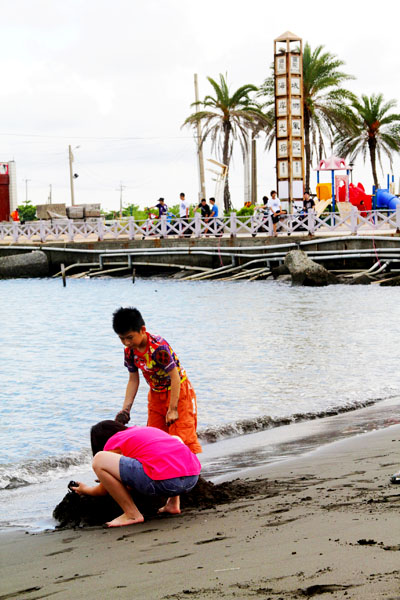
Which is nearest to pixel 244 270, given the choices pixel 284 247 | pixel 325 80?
pixel 284 247

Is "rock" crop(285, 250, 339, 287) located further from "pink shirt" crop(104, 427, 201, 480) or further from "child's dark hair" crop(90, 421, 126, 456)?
"pink shirt" crop(104, 427, 201, 480)

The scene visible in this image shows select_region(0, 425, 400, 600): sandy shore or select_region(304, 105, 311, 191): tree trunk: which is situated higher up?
select_region(304, 105, 311, 191): tree trunk

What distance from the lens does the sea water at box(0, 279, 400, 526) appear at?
8.55 m

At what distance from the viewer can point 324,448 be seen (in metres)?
7.05

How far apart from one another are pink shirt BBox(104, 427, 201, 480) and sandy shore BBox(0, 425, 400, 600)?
263 millimetres

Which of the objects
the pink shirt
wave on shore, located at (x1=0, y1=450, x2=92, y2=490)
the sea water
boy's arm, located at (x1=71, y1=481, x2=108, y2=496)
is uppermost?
the pink shirt

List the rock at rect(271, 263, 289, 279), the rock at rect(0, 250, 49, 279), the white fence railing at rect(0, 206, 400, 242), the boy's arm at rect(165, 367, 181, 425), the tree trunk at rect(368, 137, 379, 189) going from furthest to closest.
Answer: the tree trunk at rect(368, 137, 379, 189) < the rock at rect(0, 250, 49, 279) < the rock at rect(271, 263, 289, 279) < the white fence railing at rect(0, 206, 400, 242) < the boy's arm at rect(165, 367, 181, 425)

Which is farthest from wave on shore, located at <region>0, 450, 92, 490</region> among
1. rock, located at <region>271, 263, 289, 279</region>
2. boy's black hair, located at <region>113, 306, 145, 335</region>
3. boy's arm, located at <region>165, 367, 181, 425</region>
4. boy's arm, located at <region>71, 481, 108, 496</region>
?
rock, located at <region>271, 263, 289, 279</region>

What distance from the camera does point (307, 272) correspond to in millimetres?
28469

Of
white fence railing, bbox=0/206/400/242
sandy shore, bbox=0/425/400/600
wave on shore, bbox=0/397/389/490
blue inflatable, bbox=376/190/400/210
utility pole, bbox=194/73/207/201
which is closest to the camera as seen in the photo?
sandy shore, bbox=0/425/400/600

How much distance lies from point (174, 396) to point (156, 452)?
0.53 metres

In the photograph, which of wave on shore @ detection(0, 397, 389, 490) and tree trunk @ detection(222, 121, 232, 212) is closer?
wave on shore @ detection(0, 397, 389, 490)

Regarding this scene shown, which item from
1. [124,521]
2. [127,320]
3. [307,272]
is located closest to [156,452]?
[124,521]

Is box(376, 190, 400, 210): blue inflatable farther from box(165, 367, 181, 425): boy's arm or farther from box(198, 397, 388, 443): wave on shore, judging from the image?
box(165, 367, 181, 425): boy's arm
